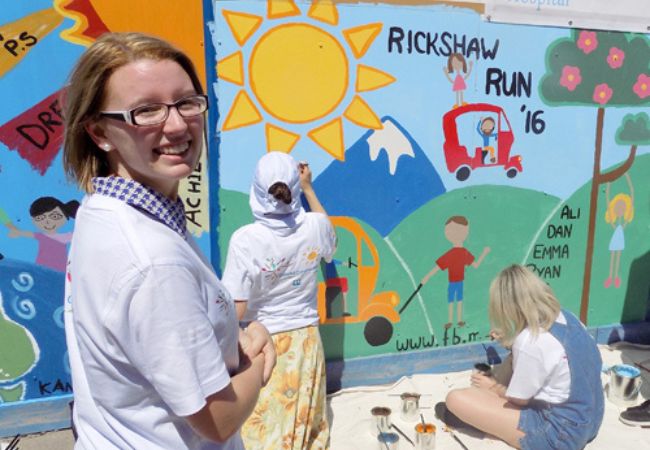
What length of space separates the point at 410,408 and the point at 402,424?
11cm

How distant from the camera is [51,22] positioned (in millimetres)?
2604

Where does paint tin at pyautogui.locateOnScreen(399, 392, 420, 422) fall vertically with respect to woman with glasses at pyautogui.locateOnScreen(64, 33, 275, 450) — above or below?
below

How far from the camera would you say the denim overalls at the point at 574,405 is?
266 cm

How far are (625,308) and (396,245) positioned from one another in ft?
6.88

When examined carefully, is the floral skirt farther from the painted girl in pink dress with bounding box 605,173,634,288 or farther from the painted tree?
the painted girl in pink dress with bounding box 605,173,634,288

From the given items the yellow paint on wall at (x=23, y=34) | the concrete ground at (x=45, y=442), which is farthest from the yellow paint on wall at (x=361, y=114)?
the concrete ground at (x=45, y=442)

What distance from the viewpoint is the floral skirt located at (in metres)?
2.55

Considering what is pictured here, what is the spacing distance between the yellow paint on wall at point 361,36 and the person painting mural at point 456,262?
1.25m

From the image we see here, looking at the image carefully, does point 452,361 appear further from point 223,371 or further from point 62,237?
point 223,371

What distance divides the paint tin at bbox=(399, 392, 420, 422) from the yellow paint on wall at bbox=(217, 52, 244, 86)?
2112 mm

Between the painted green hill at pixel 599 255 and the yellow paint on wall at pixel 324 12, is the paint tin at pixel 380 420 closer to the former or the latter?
the painted green hill at pixel 599 255

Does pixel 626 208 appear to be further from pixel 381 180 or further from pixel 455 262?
pixel 381 180

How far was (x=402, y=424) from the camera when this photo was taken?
10.4ft

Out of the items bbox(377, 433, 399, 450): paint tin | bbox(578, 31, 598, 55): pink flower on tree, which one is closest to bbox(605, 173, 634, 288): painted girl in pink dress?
bbox(578, 31, 598, 55): pink flower on tree
